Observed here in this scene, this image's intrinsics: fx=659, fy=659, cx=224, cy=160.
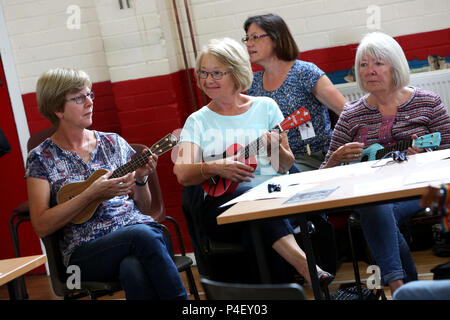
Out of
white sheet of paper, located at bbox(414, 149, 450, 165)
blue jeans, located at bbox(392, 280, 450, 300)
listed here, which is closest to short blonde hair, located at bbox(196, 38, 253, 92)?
white sheet of paper, located at bbox(414, 149, 450, 165)

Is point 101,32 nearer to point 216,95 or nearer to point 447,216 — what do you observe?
point 216,95

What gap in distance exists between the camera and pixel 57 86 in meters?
2.91

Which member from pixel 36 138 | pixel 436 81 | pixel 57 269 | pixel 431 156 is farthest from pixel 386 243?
pixel 36 138

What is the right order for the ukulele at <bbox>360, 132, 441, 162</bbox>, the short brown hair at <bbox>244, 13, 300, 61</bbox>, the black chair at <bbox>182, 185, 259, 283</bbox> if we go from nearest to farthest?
the ukulele at <bbox>360, 132, 441, 162</bbox>, the black chair at <bbox>182, 185, 259, 283</bbox>, the short brown hair at <bbox>244, 13, 300, 61</bbox>

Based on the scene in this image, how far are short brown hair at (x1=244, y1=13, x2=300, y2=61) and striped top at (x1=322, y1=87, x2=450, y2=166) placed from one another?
2.23 ft

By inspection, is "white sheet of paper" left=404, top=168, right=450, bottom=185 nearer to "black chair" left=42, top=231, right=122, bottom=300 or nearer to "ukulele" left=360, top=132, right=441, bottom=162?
"ukulele" left=360, top=132, right=441, bottom=162

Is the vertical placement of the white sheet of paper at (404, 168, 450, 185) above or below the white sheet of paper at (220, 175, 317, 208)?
above

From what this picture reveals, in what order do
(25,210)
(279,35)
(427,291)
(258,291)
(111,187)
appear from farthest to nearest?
(25,210) → (279,35) → (111,187) → (427,291) → (258,291)

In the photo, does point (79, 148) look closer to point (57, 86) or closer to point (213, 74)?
point (57, 86)

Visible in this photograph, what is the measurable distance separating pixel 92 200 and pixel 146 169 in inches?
11.2

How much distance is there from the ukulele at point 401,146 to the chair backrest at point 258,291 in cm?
159

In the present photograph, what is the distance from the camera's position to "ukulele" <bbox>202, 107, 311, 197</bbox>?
2.83 meters

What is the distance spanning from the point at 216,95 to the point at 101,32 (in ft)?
4.83
